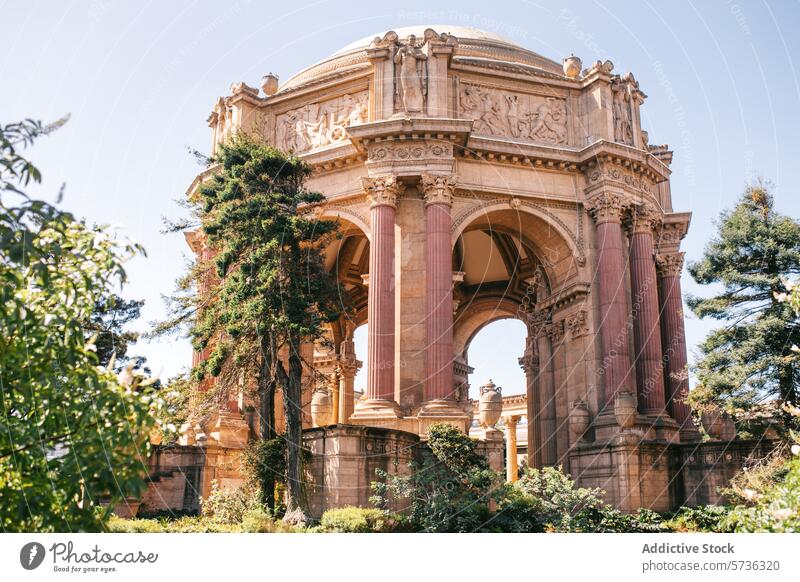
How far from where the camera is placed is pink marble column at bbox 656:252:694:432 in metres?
29.3

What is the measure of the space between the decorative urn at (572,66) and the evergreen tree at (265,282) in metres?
13.6

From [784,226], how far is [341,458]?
46.4 feet

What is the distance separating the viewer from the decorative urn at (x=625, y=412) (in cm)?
2467

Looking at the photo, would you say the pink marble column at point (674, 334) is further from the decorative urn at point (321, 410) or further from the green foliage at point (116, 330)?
the green foliage at point (116, 330)

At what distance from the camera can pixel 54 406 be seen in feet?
23.0

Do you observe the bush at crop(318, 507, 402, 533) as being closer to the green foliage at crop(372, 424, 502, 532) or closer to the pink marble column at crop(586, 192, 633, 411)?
the green foliage at crop(372, 424, 502, 532)

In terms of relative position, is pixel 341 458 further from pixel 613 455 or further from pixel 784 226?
pixel 784 226

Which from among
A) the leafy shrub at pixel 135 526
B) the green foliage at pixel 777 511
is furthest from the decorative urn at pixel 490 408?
the green foliage at pixel 777 511

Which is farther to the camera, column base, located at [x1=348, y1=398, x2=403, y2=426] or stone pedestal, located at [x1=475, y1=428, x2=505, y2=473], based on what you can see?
column base, located at [x1=348, y1=398, x2=403, y2=426]

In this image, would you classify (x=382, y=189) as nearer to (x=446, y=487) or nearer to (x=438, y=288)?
(x=438, y=288)

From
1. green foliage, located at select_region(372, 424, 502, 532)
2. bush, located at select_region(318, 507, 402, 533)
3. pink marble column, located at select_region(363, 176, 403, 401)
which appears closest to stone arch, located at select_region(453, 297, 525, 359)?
pink marble column, located at select_region(363, 176, 403, 401)

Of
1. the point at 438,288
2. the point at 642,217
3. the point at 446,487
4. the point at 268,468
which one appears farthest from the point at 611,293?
the point at 268,468

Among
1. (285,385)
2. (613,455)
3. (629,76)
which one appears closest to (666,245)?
(629,76)
